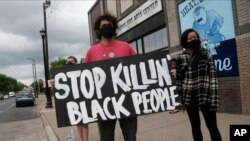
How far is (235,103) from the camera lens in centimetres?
1118

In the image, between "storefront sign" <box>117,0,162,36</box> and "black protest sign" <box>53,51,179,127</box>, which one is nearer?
"black protest sign" <box>53,51,179,127</box>

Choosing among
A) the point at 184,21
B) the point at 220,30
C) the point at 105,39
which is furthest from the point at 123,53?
the point at 184,21

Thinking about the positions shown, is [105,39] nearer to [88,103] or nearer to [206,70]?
[88,103]

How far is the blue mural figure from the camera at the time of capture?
11.8 m

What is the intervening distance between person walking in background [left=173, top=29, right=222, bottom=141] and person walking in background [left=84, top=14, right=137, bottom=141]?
0.73 metres

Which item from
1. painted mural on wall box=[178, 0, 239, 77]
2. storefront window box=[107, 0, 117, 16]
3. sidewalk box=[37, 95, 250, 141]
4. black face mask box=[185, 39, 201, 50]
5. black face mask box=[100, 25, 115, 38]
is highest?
storefront window box=[107, 0, 117, 16]

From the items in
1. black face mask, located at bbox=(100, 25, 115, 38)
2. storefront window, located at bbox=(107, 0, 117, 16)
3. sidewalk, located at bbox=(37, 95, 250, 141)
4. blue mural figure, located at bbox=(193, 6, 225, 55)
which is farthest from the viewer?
storefront window, located at bbox=(107, 0, 117, 16)

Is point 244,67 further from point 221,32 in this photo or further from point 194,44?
point 194,44

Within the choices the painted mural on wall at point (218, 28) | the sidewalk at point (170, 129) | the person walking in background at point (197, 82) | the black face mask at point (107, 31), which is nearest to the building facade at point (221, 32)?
→ the painted mural on wall at point (218, 28)

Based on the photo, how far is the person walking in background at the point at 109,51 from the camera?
468cm

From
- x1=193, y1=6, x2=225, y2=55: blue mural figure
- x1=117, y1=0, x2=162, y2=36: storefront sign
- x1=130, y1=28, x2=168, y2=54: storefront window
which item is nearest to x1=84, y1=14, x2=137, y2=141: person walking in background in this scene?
x1=193, y1=6, x2=225, y2=55: blue mural figure

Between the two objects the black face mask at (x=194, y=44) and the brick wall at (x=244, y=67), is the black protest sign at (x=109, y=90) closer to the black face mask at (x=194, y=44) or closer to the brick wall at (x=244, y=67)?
the black face mask at (x=194, y=44)

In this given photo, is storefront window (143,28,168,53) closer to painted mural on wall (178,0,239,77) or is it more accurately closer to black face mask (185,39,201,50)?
painted mural on wall (178,0,239,77)

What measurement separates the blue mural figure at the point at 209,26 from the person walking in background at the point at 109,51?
24.0 feet
